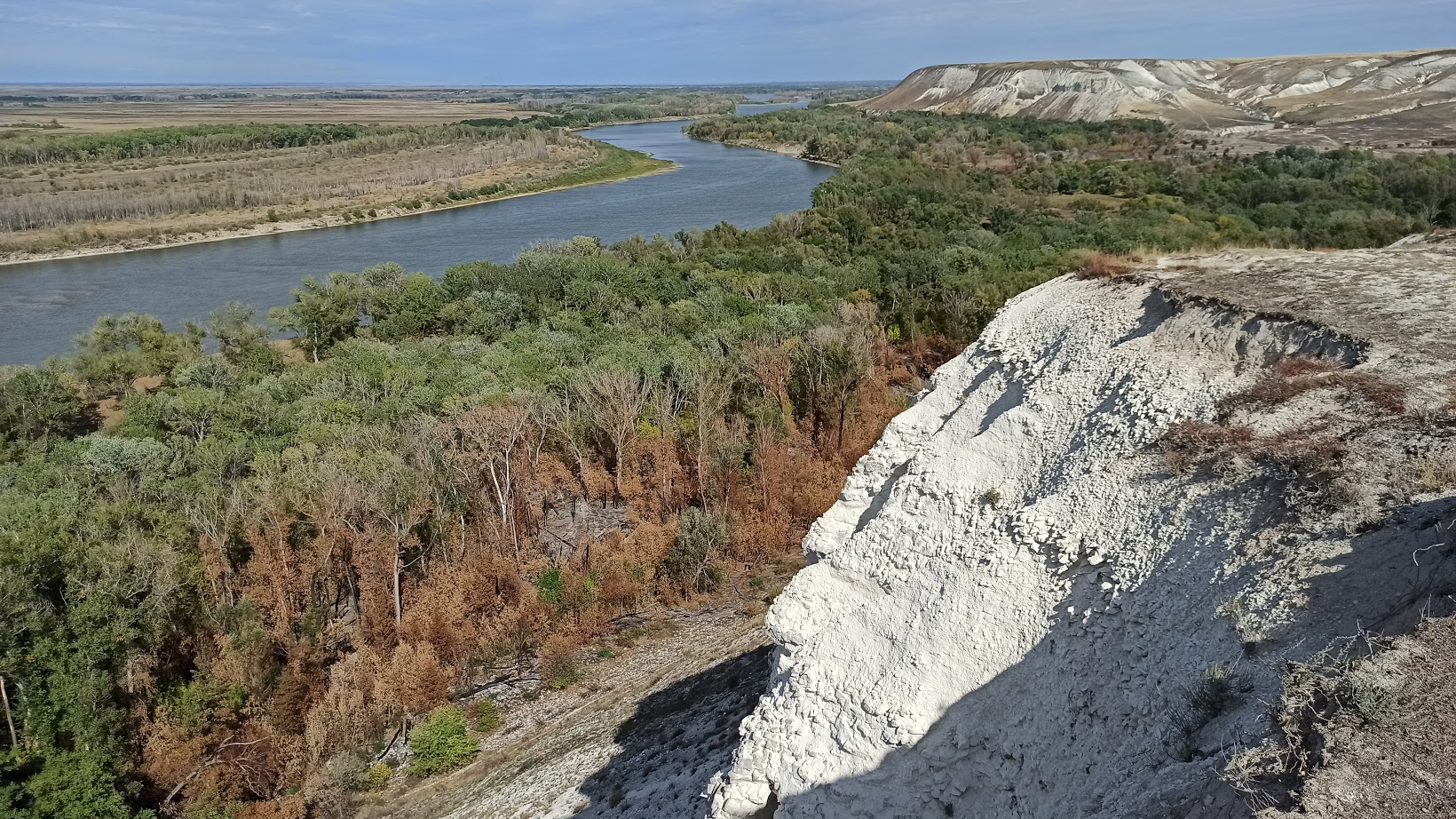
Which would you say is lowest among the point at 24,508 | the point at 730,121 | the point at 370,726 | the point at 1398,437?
the point at 370,726

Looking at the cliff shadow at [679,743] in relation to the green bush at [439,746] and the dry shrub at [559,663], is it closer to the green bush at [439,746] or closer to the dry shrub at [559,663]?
the dry shrub at [559,663]

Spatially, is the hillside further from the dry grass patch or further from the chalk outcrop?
the chalk outcrop

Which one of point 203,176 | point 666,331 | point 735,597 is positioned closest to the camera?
point 735,597

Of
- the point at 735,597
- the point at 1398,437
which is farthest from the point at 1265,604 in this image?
the point at 735,597

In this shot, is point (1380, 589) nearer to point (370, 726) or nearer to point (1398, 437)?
point (1398, 437)

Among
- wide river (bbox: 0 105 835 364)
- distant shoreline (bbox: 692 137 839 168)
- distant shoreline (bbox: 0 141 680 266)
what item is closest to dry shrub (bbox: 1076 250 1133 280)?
wide river (bbox: 0 105 835 364)

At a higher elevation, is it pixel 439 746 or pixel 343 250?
pixel 343 250

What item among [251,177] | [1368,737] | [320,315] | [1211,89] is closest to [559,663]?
[1368,737]

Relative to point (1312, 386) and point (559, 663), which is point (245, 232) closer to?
point (559, 663)
